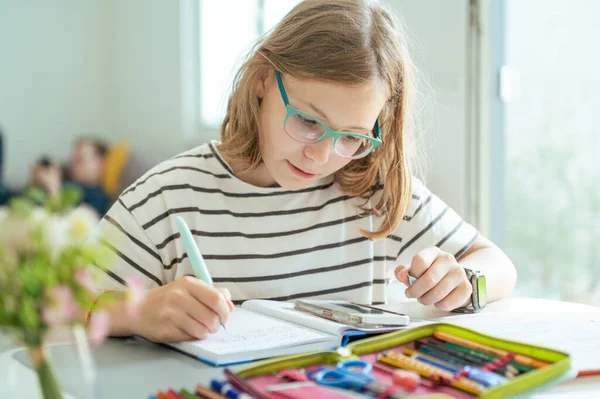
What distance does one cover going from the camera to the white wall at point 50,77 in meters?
5.62

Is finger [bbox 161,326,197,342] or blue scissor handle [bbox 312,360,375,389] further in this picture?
finger [bbox 161,326,197,342]

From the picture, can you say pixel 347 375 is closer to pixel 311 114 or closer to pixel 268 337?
pixel 268 337

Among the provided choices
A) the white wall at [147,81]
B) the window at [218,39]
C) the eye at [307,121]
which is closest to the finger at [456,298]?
the eye at [307,121]

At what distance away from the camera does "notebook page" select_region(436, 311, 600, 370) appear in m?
0.80

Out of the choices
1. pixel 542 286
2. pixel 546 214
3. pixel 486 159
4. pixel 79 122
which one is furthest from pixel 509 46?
pixel 79 122

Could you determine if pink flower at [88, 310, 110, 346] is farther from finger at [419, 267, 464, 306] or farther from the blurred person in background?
the blurred person in background

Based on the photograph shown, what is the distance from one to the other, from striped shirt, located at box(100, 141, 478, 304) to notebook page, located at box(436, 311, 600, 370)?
12.4 inches

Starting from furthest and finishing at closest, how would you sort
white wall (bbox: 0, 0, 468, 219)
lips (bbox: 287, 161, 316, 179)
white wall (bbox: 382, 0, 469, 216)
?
white wall (bbox: 0, 0, 468, 219) < white wall (bbox: 382, 0, 469, 216) < lips (bbox: 287, 161, 316, 179)

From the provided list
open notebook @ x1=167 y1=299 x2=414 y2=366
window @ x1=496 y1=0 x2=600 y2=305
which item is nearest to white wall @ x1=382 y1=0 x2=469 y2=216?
window @ x1=496 y1=0 x2=600 y2=305

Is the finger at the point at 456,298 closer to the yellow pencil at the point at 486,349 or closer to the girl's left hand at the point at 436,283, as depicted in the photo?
the girl's left hand at the point at 436,283

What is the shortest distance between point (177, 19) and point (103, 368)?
4.41m

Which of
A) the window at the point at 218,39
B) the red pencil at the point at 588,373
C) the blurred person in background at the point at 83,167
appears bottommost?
the blurred person in background at the point at 83,167

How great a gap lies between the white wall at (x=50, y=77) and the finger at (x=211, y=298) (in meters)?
5.29

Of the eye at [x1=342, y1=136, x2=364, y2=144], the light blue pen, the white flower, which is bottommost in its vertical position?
the light blue pen
